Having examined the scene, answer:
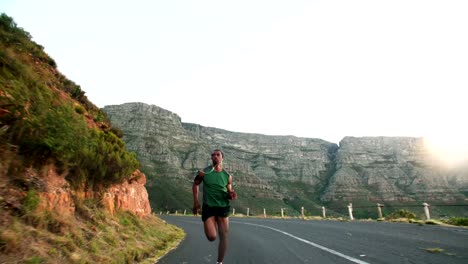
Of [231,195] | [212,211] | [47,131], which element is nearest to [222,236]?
[212,211]

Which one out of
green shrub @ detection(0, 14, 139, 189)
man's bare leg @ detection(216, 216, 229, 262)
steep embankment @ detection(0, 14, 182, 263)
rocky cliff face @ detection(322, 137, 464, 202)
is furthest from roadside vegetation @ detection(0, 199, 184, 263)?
rocky cliff face @ detection(322, 137, 464, 202)

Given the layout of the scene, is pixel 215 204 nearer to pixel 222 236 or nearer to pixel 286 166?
pixel 222 236

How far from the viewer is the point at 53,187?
6562 millimetres

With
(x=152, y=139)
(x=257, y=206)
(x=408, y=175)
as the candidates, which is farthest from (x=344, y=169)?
(x=152, y=139)

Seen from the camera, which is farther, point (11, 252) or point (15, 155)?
point (15, 155)

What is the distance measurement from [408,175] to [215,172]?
542ft

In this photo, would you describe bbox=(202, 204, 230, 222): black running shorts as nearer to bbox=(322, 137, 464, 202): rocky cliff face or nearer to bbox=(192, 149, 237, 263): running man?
bbox=(192, 149, 237, 263): running man

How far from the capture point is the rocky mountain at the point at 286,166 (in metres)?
103

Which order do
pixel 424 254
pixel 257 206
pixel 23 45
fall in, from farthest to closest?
pixel 257 206
pixel 23 45
pixel 424 254

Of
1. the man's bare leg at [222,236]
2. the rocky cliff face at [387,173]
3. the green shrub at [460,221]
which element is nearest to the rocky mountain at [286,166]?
the rocky cliff face at [387,173]

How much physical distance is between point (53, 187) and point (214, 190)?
3.33 m

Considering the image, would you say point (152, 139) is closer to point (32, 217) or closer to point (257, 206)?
point (257, 206)

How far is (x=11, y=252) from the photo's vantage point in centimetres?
417

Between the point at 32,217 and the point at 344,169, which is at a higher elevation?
the point at 344,169
